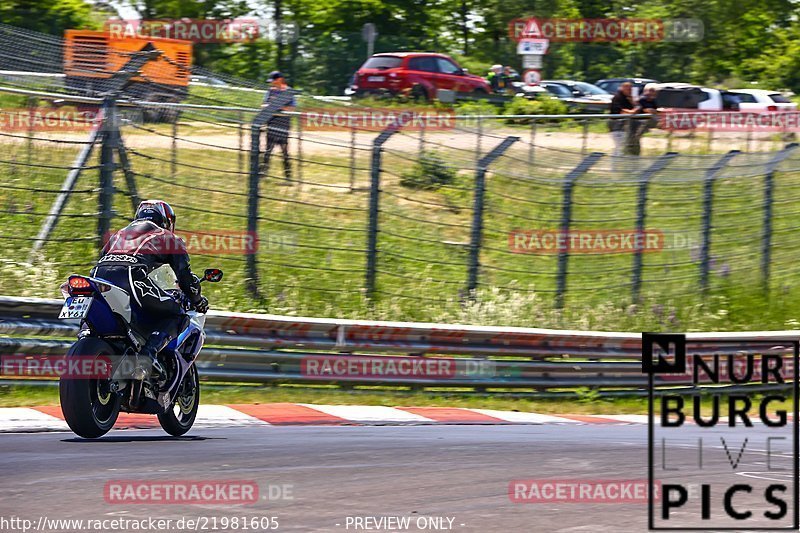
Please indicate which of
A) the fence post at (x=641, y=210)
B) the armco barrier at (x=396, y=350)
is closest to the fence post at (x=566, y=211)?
the fence post at (x=641, y=210)

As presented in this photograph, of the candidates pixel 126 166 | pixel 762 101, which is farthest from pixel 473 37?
pixel 126 166

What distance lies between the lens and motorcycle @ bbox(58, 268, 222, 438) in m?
7.09

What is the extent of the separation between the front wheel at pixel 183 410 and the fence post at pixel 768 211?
8.10m

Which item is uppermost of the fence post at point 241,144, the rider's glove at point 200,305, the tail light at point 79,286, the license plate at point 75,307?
the fence post at point 241,144

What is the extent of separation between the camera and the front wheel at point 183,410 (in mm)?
7879

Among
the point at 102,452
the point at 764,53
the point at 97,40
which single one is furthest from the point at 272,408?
the point at 764,53

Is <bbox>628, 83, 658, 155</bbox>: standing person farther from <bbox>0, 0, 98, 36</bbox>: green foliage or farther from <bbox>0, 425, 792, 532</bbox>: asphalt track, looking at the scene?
<bbox>0, 0, 98, 36</bbox>: green foliage

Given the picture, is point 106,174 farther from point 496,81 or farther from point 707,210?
point 496,81

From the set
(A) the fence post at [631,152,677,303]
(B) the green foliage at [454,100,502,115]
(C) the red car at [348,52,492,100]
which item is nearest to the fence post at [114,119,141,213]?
(A) the fence post at [631,152,677,303]

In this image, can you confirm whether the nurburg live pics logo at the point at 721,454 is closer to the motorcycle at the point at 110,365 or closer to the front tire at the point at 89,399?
the motorcycle at the point at 110,365

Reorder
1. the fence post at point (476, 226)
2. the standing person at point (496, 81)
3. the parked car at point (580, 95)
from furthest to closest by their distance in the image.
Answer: the standing person at point (496, 81) → the parked car at point (580, 95) → the fence post at point (476, 226)

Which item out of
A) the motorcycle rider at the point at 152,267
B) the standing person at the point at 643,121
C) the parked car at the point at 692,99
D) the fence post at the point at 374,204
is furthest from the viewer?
the parked car at the point at 692,99

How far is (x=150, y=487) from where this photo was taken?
6195mm

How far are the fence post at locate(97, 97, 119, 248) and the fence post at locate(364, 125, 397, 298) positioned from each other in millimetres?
2501
